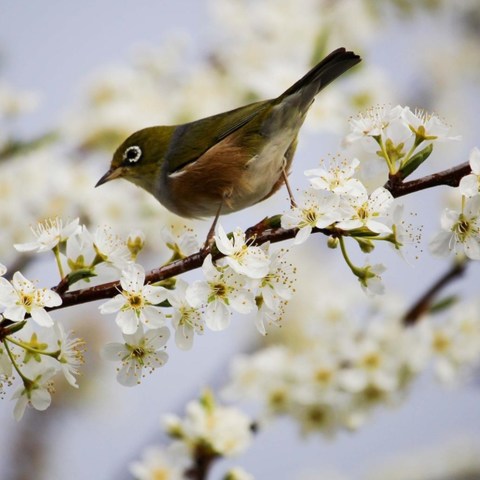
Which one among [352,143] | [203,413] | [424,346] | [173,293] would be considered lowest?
[424,346]

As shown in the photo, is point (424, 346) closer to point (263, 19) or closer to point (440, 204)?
point (440, 204)

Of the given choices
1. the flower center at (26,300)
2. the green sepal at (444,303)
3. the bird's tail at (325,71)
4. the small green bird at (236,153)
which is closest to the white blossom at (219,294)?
the flower center at (26,300)

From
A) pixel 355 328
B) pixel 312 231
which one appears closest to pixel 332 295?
pixel 355 328

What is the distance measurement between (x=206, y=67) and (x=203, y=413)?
3368 millimetres

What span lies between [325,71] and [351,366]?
184 cm

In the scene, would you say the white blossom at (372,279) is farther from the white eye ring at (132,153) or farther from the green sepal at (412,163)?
the white eye ring at (132,153)

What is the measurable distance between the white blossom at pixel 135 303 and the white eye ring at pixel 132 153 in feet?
4.42

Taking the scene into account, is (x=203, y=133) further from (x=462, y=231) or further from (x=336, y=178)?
(x=462, y=231)

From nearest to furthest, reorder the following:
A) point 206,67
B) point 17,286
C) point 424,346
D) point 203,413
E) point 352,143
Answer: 1. point 17,286
2. point 352,143
3. point 203,413
4. point 424,346
5. point 206,67

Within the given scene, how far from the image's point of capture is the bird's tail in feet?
8.16

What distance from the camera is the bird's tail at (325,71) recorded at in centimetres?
249

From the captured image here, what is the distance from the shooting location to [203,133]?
2.94 metres

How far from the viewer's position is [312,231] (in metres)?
1.92

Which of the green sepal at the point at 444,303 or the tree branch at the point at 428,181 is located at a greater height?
the tree branch at the point at 428,181
